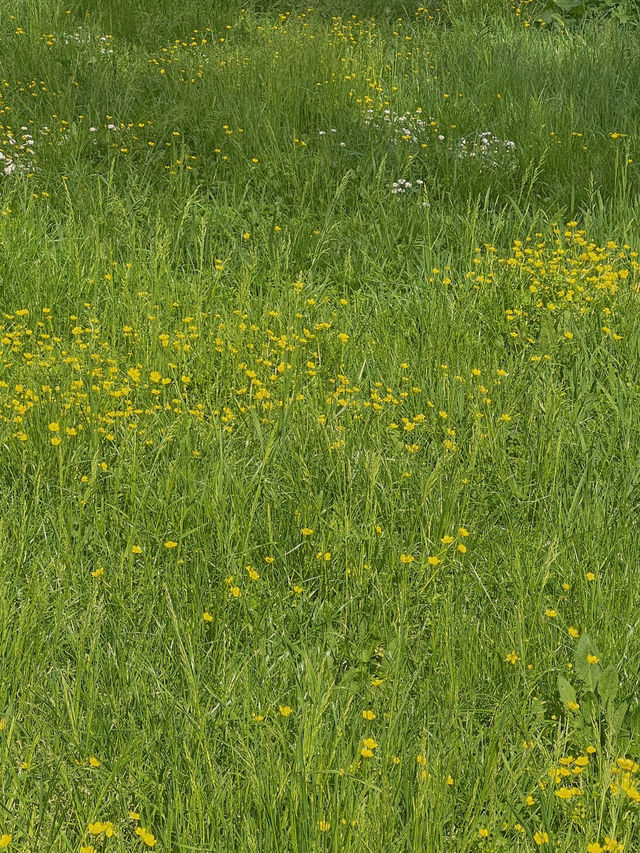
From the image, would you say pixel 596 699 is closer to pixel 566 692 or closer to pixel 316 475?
pixel 566 692

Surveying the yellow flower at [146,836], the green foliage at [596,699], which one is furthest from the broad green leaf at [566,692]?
the yellow flower at [146,836]

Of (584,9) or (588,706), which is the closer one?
(588,706)

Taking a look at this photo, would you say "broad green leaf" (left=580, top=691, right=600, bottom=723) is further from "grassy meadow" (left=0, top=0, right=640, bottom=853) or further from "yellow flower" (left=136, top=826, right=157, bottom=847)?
"yellow flower" (left=136, top=826, right=157, bottom=847)

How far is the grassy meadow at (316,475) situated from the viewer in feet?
6.30

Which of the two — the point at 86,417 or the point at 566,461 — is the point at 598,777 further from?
the point at 86,417

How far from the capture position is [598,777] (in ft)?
6.43

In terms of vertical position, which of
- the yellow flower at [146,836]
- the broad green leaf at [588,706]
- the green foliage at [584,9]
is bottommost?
the broad green leaf at [588,706]

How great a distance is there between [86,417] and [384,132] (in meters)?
3.38

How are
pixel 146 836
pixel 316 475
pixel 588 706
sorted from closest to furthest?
pixel 146 836
pixel 588 706
pixel 316 475

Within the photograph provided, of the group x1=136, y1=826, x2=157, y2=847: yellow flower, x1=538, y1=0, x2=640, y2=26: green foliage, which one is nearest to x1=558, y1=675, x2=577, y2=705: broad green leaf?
x1=136, y1=826, x2=157, y2=847: yellow flower

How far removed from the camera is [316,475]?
2908 millimetres

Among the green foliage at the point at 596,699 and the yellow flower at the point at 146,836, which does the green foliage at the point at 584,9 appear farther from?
the yellow flower at the point at 146,836

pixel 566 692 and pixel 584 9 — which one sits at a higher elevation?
pixel 584 9

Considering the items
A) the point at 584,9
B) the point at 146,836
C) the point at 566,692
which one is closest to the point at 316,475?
the point at 566,692
